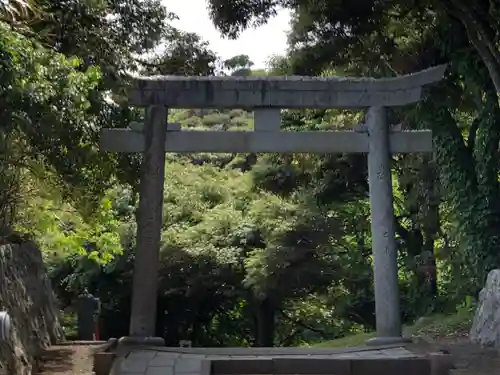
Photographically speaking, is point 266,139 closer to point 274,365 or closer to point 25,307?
point 274,365

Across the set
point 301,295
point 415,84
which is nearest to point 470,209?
point 415,84

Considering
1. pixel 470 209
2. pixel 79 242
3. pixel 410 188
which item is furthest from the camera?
pixel 410 188

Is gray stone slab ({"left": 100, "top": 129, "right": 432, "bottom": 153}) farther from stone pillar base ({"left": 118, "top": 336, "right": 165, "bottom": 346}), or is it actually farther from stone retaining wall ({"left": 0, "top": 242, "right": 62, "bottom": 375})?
stone pillar base ({"left": 118, "top": 336, "right": 165, "bottom": 346})

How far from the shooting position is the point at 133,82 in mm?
8219

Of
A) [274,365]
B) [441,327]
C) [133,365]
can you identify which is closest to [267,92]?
[274,365]

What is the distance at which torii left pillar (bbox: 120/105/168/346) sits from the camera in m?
7.91

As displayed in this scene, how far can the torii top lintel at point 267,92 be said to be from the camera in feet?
27.6

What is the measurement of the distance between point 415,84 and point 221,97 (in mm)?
2746

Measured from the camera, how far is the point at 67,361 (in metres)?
6.62

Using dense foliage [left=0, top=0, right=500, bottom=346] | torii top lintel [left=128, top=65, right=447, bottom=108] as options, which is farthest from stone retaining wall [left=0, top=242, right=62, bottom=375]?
torii top lintel [left=128, top=65, right=447, bottom=108]

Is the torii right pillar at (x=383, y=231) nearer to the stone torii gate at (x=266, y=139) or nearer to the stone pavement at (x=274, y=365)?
the stone torii gate at (x=266, y=139)

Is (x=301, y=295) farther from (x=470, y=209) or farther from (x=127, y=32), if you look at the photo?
(x=127, y=32)

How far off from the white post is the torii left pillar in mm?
2784

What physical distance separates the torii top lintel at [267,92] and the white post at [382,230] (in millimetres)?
282
